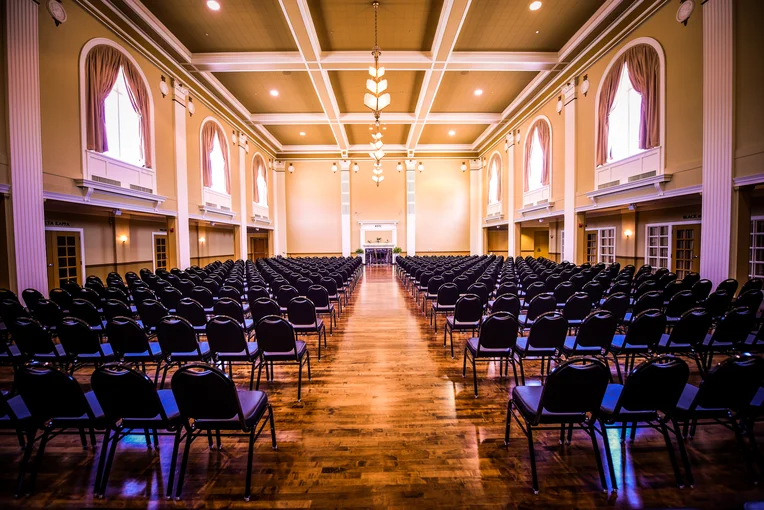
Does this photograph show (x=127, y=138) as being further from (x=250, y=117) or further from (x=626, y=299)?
(x=626, y=299)

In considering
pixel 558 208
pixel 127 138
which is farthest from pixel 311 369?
pixel 558 208

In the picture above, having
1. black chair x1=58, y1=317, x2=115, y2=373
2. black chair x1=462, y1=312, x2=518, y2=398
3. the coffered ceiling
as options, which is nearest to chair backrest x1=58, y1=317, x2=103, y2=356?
black chair x1=58, y1=317, x2=115, y2=373

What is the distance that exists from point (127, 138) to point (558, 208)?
1572 cm

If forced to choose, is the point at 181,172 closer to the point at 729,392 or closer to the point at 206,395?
the point at 206,395

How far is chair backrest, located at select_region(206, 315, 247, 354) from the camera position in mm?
3559

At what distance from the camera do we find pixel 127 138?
10.2m

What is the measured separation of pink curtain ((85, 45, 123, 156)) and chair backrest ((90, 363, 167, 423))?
368 inches

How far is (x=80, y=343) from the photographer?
3674mm

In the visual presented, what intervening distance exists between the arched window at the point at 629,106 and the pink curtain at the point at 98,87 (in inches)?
579

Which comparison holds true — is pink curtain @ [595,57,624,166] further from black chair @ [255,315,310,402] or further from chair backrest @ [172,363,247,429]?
chair backrest @ [172,363,247,429]

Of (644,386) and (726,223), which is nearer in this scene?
(644,386)

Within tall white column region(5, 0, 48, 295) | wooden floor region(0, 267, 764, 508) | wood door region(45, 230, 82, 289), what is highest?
tall white column region(5, 0, 48, 295)

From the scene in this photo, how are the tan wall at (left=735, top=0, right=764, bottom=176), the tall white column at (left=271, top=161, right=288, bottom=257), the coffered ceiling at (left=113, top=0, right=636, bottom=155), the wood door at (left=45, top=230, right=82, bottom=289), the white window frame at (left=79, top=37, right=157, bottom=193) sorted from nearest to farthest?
the tan wall at (left=735, top=0, right=764, bottom=176), the white window frame at (left=79, top=37, right=157, bottom=193), the wood door at (left=45, top=230, right=82, bottom=289), the coffered ceiling at (left=113, top=0, right=636, bottom=155), the tall white column at (left=271, top=161, right=288, bottom=257)

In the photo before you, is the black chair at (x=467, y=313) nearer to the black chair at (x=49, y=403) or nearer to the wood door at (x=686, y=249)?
the black chair at (x=49, y=403)
